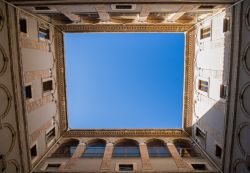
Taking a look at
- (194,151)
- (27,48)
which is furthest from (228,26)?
(27,48)

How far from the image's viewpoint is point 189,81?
1855 centimetres

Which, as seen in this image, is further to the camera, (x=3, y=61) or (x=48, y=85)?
(x=48, y=85)

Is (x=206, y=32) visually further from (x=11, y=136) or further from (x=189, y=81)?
(x=11, y=136)

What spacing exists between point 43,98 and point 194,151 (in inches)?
462

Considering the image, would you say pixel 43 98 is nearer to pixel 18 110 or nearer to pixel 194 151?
pixel 18 110

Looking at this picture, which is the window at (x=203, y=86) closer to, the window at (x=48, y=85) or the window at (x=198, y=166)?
the window at (x=198, y=166)

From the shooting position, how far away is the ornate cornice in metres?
18.5

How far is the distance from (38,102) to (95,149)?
578cm

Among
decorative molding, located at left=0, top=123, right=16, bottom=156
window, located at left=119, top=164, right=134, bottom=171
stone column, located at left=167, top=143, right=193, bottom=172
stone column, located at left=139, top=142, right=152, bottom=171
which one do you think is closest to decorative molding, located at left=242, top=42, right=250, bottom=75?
stone column, located at left=167, top=143, right=193, bottom=172

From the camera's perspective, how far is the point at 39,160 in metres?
14.5

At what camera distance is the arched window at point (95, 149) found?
1631cm

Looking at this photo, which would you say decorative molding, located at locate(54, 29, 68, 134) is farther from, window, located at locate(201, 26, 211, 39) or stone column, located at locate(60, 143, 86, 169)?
window, located at locate(201, 26, 211, 39)

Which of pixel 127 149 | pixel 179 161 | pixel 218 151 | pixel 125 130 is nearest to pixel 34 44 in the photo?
pixel 125 130

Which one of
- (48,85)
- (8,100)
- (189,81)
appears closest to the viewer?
(8,100)
